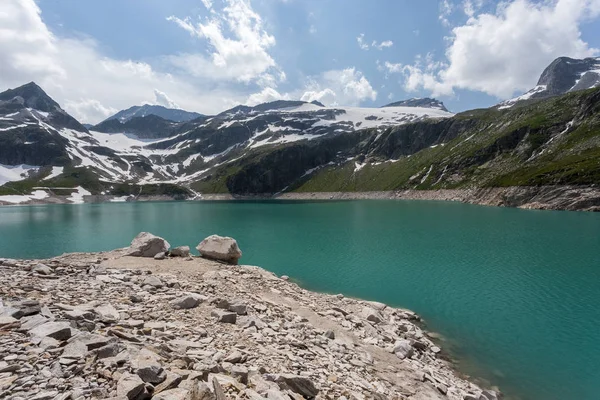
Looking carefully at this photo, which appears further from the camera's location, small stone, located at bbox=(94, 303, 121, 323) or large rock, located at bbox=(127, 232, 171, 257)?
large rock, located at bbox=(127, 232, 171, 257)

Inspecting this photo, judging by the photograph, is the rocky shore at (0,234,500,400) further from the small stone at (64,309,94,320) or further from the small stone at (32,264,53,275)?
the small stone at (32,264,53,275)

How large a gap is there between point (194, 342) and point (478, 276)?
35876mm

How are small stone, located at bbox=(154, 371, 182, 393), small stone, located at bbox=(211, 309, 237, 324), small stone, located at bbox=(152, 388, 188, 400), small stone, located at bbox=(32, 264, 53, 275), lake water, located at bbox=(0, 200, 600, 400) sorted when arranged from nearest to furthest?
small stone, located at bbox=(152, 388, 188, 400) < small stone, located at bbox=(154, 371, 182, 393) < small stone, located at bbox=(211, 309, 237, 324) < small stone, located at bbox=(32, 264, 53, 275) < lake water, located at bbox=(0, 200, 600, 400)

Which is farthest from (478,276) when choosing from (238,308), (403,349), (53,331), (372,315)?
(53,331)

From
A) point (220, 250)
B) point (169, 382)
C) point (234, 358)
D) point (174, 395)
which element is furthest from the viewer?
point (220, 250)

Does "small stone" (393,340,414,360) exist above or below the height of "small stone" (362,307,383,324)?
above

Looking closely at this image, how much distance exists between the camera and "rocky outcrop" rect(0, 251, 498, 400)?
8.41 metres

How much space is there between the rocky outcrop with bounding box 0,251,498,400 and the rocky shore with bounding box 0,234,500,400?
44 millimetres

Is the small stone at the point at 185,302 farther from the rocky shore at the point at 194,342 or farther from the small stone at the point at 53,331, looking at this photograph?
the small stone at the point at 53,331

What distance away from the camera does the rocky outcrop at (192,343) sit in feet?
27.6

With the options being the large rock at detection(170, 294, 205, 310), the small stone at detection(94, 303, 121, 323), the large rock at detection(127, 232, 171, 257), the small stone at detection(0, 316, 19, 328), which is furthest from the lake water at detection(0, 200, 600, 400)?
the small stone at detection(0, 316, 19, 328)

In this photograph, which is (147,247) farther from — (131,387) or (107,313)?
(131,387)

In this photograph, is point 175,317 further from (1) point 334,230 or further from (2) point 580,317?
(1) point 334,230

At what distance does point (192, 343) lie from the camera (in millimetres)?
12211
